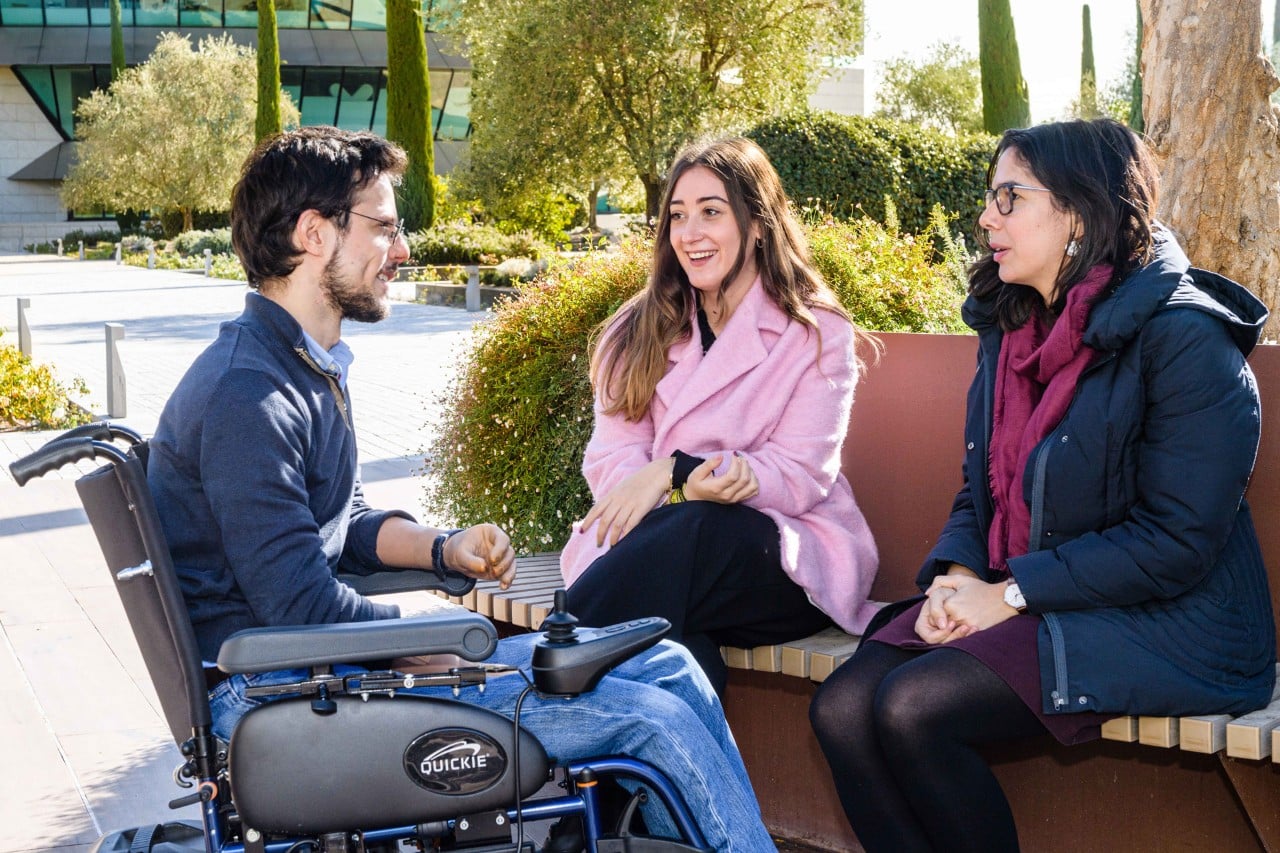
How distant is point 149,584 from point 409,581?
0.66m

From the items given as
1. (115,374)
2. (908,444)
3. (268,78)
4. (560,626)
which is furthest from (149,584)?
(268,78)

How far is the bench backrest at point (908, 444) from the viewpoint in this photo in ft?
12.2

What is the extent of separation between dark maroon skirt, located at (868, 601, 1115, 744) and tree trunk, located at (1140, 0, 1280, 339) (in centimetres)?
305

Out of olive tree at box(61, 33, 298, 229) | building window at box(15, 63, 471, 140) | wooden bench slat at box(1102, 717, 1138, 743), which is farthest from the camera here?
building window at box(15, 63, 471, 140)

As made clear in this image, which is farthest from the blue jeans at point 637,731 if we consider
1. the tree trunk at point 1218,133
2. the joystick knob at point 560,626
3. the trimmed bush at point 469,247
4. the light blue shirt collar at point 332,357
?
the trimmed bush at point 469,247

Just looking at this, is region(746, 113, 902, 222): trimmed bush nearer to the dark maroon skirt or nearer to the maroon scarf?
the maroon scarf

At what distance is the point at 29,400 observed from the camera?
38.1ft

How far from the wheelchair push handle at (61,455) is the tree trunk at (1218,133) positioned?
14.2 feet

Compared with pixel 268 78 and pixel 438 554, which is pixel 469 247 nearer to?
pixel 268 78

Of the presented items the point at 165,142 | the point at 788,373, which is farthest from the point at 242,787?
the point at 165,142

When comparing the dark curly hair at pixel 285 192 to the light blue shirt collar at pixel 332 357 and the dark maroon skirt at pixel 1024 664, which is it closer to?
the light blue shirt collar at pixel 332 357

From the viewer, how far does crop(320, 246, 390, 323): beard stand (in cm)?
255

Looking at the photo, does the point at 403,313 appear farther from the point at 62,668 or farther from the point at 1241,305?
the point at 1241,305

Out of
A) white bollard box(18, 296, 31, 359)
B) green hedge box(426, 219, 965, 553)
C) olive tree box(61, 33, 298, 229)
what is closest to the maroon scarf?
green hedge box(426, 219, 965, 553)
